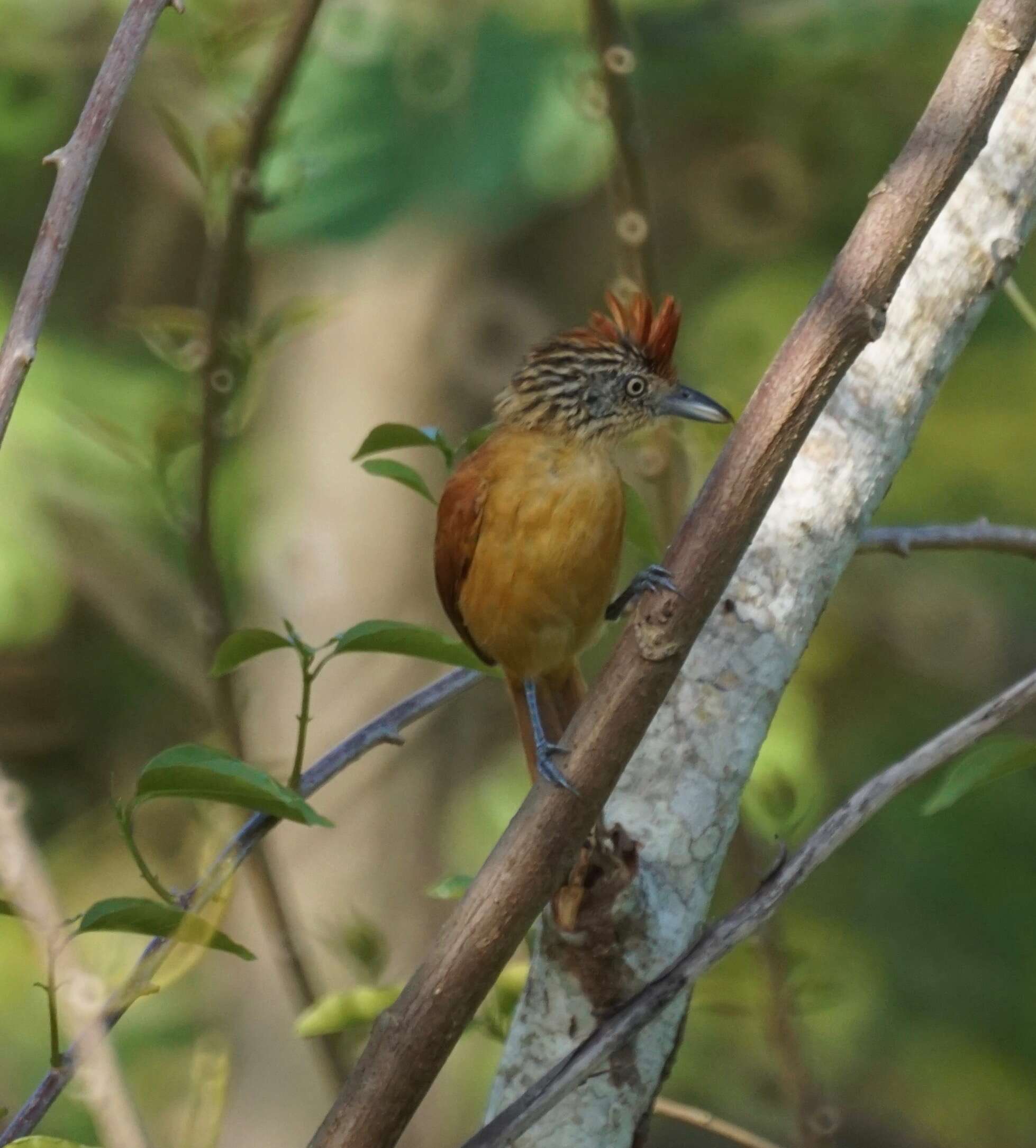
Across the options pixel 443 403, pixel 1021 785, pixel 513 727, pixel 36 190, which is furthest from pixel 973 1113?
pixel 36 190

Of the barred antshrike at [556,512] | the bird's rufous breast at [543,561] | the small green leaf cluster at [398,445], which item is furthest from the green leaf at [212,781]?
the bird's rufous breast at [543,561]

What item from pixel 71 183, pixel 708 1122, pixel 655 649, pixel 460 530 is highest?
pixel 71 183

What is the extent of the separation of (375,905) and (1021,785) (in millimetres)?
1847

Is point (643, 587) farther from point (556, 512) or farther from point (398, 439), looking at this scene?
point (556, 512)

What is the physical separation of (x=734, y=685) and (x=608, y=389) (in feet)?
2.97

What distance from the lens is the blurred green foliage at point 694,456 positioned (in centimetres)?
387

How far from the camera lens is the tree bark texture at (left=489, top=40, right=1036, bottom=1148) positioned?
1.91m

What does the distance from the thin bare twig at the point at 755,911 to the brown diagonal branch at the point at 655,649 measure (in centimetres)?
14

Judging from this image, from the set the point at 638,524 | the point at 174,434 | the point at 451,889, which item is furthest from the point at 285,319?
the point at 451,889

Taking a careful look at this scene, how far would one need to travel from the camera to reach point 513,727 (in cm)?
491

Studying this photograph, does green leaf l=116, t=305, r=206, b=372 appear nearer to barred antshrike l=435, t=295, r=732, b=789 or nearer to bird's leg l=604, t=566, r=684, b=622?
barred antshrike l=435, t=295, r=732, b=789

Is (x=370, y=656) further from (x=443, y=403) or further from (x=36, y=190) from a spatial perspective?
(x=36, y=190)

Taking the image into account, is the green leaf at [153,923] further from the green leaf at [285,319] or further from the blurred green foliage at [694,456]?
the blurred green foliage at [694,456]

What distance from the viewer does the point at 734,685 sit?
6.72ft
